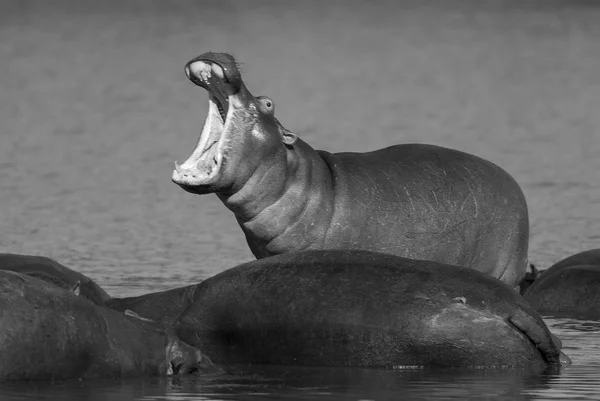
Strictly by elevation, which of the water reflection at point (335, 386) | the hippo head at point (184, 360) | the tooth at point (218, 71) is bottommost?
the water reflection at point (335, 386)

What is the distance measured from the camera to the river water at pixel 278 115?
34.5ft

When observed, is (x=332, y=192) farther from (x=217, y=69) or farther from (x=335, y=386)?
(x=335, y=386)

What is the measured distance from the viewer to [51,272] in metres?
12.9

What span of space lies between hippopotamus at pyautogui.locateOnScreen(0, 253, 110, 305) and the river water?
1496mm

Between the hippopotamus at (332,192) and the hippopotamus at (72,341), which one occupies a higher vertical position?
the hippopotamus at (332,192)

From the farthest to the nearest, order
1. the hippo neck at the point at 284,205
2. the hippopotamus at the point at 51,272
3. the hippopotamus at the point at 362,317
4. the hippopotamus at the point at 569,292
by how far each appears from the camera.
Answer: the hippopotamus at the point at 569,292
the hippo neck at the point at 284,205
the hippopotamus at the point at 51,272
the hippopotamus at the point at 362,317

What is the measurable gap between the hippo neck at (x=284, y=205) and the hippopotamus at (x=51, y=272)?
1184 millimetres

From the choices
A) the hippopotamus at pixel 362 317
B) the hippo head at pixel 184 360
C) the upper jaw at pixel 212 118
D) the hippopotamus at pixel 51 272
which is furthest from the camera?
the upper jaw at pixel 212 118

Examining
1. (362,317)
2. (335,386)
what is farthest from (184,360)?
(362,317)

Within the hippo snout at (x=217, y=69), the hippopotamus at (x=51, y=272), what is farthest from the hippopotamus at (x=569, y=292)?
the hippopotamus at (x=51, y=272)

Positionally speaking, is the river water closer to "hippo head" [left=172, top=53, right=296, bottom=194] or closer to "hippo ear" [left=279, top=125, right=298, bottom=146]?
"hippo head" [left=172, top=53, right=296, bottom=194]

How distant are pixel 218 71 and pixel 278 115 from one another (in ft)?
59.6

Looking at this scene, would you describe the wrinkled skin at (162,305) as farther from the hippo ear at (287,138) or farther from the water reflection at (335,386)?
the hippo ear at (287,138)

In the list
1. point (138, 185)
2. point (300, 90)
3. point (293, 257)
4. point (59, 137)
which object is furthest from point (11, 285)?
point (300, 90)
